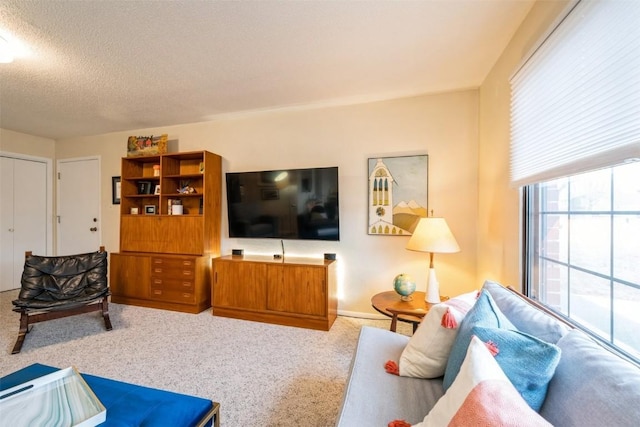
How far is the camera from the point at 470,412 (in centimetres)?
66

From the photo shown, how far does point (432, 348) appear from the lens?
1172mm

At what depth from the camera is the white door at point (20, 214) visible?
12.3 feet

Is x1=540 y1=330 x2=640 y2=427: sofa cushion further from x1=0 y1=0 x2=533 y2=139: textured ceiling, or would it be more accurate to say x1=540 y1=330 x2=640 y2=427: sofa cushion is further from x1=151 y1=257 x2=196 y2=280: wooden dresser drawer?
x1=151 y1=257 x2=196 y2=280: wooden dresser drawer

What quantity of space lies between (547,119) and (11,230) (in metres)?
6.44

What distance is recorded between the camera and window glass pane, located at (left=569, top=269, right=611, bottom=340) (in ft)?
3.58

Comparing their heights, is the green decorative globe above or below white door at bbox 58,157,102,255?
below

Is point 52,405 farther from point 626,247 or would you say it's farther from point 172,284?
point 626,247

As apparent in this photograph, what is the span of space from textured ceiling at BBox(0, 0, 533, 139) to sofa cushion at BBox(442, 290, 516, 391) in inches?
68.7

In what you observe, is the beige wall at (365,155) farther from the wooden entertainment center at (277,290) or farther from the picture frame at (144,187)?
the picture frame at (144,187)

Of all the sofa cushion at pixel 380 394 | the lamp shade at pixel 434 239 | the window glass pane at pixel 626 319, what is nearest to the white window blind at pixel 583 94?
the window glass pane at pixel 626 319

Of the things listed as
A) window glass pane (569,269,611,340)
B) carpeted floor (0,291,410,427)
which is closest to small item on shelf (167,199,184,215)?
carpeted floor (0,291,410,427)

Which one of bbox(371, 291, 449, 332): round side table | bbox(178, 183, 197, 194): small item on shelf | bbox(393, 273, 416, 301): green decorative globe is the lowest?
Result: bbox(371, 291, 449, 332): round side table

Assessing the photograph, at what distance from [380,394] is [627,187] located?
1291 mm

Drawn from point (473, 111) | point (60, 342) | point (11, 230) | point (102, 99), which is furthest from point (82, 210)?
point (473, 111)
